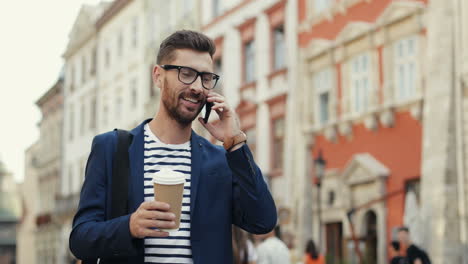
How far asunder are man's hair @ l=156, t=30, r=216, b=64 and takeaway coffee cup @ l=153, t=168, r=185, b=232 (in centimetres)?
66

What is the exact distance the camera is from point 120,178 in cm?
341

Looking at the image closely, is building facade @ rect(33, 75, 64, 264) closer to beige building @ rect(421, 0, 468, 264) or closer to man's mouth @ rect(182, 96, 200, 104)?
beige building @ rect(421, 0, 468, 264)

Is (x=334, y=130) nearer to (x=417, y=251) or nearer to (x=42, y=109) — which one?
(x=417, y=251)

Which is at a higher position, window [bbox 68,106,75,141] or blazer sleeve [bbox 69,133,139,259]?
window [bbox 68,106,75,141]

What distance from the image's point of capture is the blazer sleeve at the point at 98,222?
126 inches

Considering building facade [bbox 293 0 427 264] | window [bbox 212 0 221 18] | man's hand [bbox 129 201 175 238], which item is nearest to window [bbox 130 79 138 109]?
window [bbox 212 0 221 18]

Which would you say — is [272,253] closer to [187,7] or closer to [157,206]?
[157,206]

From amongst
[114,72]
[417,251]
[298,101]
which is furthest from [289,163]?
[114,72]

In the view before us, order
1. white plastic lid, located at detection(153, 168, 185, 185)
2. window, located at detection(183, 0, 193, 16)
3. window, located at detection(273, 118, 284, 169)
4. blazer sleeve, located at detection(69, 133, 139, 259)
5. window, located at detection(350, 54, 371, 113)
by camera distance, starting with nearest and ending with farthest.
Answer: white plastic lid, located at detection(153, 168, 185, 185) → blazer sleeve, located at detection(69, 133, 139, 259) → window, located at detection(350, 54, 371, 113) → window, located at detection(273, 118, 284, 169) → window, located at detection(183, 0, 193, 16)

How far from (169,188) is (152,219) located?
0.44 feet

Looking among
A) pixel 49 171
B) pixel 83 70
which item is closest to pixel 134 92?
pixel 83 70

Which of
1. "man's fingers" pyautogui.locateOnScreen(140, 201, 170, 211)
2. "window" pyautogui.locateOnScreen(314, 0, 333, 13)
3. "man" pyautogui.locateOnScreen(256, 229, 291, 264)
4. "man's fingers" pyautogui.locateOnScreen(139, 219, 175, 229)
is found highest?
"window" pyautogui.locateOnScreen(314, 0, 333, 13)

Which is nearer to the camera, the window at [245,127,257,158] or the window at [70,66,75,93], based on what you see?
the window at [245,127,257,158]

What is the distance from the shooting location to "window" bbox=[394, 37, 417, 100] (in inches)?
749
